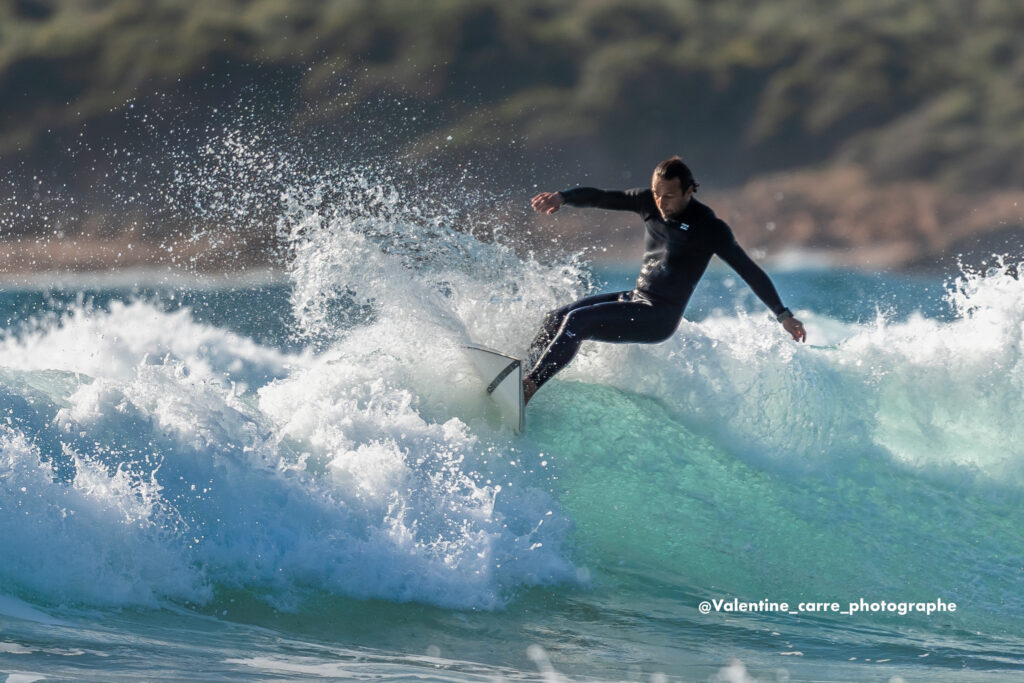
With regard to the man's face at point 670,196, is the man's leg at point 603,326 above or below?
below

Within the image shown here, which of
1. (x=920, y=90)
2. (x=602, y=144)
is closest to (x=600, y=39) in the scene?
(x=602, y=144)

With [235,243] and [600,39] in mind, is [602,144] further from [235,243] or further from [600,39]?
[235,243]

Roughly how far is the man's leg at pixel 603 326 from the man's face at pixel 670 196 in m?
0.49

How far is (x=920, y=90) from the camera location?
45.8 metres

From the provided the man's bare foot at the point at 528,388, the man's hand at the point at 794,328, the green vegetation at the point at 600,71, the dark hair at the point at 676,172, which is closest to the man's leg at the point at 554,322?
the man's bare foot at the point at 528,388

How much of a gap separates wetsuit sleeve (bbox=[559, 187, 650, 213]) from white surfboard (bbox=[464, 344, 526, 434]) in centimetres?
86

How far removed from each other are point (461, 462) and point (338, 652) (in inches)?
57.6

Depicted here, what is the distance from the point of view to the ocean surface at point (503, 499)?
437cm

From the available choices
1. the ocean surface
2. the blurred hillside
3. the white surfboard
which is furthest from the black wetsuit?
the blurred hillside

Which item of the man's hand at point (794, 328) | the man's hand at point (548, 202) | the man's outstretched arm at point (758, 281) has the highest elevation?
the man's hand at point (548, 202)

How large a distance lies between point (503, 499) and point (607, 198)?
1.61 meters

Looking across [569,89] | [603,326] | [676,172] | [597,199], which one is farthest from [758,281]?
[569,89]

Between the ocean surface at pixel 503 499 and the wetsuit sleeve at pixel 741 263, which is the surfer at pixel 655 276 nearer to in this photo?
the wetsuit sleeve at pixel 741 263

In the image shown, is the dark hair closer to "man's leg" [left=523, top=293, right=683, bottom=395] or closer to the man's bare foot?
"man's leg" [left=523, top=293, right=683, bottom=395]
